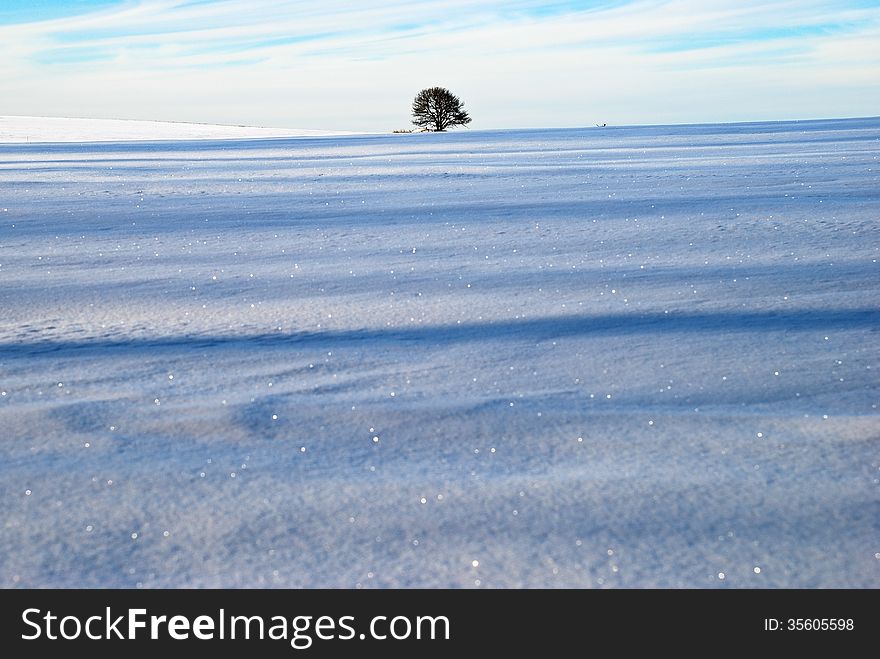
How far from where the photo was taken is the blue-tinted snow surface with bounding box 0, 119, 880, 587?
1371 millimetres

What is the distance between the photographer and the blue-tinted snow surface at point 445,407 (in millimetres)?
1371

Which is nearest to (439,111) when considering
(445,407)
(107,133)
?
(107,133)

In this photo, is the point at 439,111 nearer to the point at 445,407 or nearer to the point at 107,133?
the point at 107,133

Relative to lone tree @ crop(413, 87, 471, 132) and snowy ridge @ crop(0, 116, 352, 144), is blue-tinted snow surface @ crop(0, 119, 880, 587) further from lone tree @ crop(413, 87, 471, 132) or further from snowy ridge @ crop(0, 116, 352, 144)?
lone tree @ crop(413, 87, 471, 132)

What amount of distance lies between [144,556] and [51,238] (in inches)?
140

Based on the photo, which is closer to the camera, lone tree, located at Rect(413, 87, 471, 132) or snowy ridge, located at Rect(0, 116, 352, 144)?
snowy ridge, located at Rect(0, 116, 352, 144)

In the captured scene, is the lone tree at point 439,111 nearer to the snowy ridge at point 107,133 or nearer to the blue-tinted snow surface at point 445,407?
the snowy ridge at point 107,133

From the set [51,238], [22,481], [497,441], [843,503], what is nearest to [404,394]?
[497,441]

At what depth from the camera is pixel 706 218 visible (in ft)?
15.8

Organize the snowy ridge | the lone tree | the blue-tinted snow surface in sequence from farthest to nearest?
1. the lone tree
2. the snowy ridge
3. the blue-tinted snow surface

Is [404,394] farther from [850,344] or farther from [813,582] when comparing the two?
[850,344]

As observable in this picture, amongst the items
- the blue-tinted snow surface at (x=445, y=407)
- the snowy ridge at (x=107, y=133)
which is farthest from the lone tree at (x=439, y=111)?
the blue-tinted snow surface at (x=445, y=407)

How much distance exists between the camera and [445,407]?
6.46 ft

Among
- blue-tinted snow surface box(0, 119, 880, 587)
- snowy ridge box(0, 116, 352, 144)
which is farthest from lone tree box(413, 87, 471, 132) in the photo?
blue-tinted snow surface box(0, 119, 880, 587)
